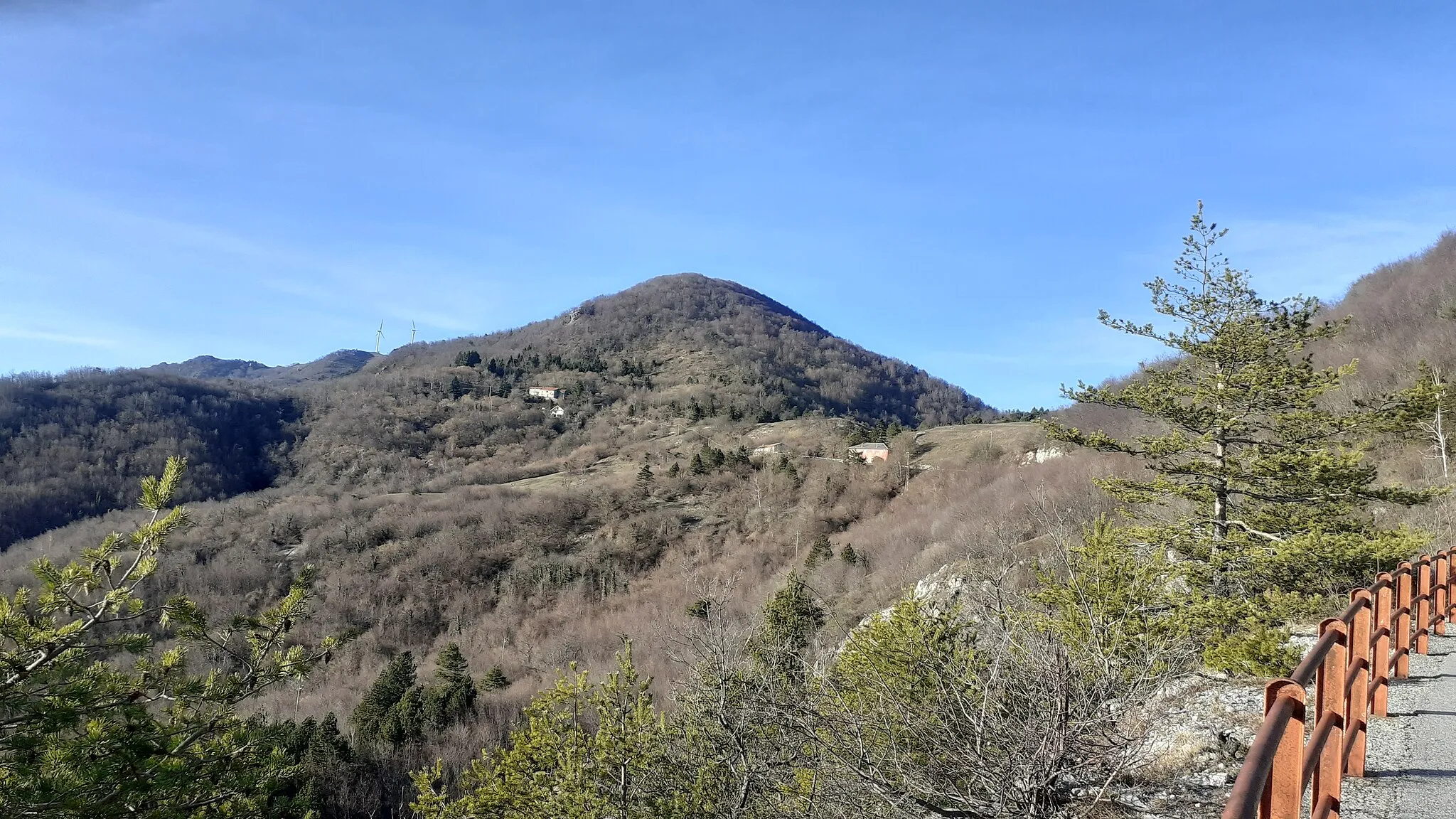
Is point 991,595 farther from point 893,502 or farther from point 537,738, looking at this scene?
point 893,502

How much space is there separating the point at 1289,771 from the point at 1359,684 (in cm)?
297

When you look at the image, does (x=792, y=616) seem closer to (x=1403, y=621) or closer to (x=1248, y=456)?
(x=1248, y=456)

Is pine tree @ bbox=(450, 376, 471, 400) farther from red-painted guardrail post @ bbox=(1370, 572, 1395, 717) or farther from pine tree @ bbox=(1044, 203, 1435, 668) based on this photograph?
red-painted guardrail post @ bbox=(1370, 572, 1395, 717)

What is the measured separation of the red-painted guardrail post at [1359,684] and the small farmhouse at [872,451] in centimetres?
7454

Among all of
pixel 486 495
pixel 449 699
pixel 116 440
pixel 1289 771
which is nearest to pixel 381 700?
pixel 449 699

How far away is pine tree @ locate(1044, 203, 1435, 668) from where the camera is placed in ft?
33.0

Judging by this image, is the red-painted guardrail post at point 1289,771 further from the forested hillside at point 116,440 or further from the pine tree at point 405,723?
the forested hillside at point 116,440

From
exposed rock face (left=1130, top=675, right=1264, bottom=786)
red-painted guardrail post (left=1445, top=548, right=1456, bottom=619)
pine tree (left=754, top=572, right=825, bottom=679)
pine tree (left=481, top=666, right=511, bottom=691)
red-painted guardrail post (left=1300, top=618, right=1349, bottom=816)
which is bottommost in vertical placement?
pine tree (left=481, top=666, right=511, bottom=691)

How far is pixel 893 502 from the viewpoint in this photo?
65.9m

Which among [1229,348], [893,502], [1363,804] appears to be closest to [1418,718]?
[1363,804]

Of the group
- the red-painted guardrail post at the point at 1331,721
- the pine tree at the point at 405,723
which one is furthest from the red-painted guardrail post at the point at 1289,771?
the pine tree at the point at 405,723

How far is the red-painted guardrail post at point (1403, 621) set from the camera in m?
6.31

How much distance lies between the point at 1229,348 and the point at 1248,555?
3065mm

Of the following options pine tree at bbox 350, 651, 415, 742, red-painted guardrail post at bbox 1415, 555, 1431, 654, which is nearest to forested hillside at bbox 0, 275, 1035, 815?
pine tree at bbox 350, 651, 415, 742
